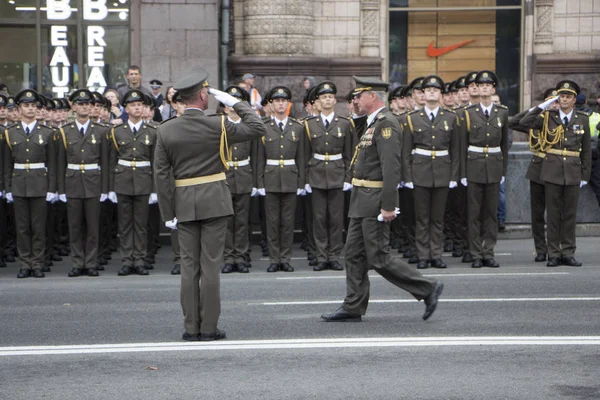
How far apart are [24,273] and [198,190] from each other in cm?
530

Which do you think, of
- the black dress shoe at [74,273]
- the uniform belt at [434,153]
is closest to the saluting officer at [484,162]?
the uniform belt at [434,153]

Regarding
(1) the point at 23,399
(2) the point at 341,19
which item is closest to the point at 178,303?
(1) the point at 23,399

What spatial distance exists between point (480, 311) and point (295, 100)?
1197 cm

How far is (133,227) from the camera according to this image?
14.0 meters

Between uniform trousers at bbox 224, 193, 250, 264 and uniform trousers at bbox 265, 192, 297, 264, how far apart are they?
0.26 meters

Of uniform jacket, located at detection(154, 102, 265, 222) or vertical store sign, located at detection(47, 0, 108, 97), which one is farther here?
vertical store sign, located at detection(47, 0, 108, 97)

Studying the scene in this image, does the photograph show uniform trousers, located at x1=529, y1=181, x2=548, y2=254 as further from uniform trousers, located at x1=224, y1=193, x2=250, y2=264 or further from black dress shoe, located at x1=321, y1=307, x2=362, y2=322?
black dress shoe, located at x1=321, y1=307, x2=362, y2=322

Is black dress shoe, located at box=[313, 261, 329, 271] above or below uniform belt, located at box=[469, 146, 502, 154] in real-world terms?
below

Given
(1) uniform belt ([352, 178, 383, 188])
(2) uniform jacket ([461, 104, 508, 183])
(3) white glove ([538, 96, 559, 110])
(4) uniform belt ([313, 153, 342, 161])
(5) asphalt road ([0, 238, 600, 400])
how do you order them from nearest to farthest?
(5) asphalt road ([0, 238, 600, 400])
(1) uniform belt ([352, 178, 383, 188])
(3) white glove ([538, 96, 559, 110])
(2) uniform jacket ([461, 104, 508, 183])
(4) uniform belt ([313, 153, 342, 161])

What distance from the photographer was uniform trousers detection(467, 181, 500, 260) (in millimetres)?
13859

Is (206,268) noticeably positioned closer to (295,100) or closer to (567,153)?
(567,153)

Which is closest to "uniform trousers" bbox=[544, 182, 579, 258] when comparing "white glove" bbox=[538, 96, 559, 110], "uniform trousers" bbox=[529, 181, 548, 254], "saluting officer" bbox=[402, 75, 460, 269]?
"uniform trousers" bbox=[529, 181, 548, 254]

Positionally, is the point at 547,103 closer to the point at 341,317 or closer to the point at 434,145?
the point at 434,145

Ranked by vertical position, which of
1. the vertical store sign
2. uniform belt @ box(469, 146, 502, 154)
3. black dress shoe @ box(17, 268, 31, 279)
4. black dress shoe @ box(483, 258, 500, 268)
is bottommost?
black dress shoe @ box(17, 268, 31, 279)
